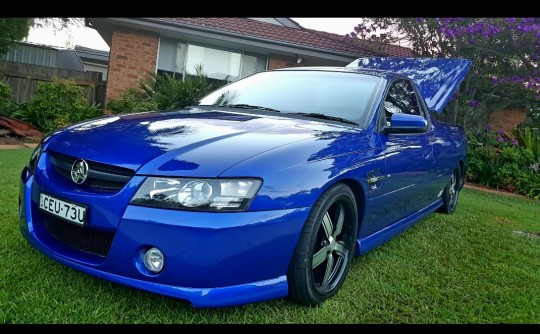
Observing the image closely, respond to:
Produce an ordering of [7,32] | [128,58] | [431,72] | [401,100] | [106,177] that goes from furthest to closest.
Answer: [128,58], [7,32], [431,72], [401,100], [106,177]

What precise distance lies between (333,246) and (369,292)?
0.39m

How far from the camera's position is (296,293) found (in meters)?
2.32

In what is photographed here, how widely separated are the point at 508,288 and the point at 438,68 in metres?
3.54

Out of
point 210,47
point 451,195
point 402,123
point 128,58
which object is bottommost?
point 451,195

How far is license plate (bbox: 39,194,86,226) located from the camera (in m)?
2.10

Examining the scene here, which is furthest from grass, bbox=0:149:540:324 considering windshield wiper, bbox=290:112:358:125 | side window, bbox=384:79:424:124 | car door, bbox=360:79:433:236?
side window, bbox=384:79:424:124

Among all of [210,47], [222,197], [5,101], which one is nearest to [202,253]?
[222,197]

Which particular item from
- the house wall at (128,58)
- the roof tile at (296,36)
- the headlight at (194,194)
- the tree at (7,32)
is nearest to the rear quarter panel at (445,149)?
the headlight at (194,194)

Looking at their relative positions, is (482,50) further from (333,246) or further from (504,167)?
(333,246)

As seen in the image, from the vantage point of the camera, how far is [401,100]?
151 inches

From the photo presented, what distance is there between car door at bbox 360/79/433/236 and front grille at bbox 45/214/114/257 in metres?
1.56

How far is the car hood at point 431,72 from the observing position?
531cm
